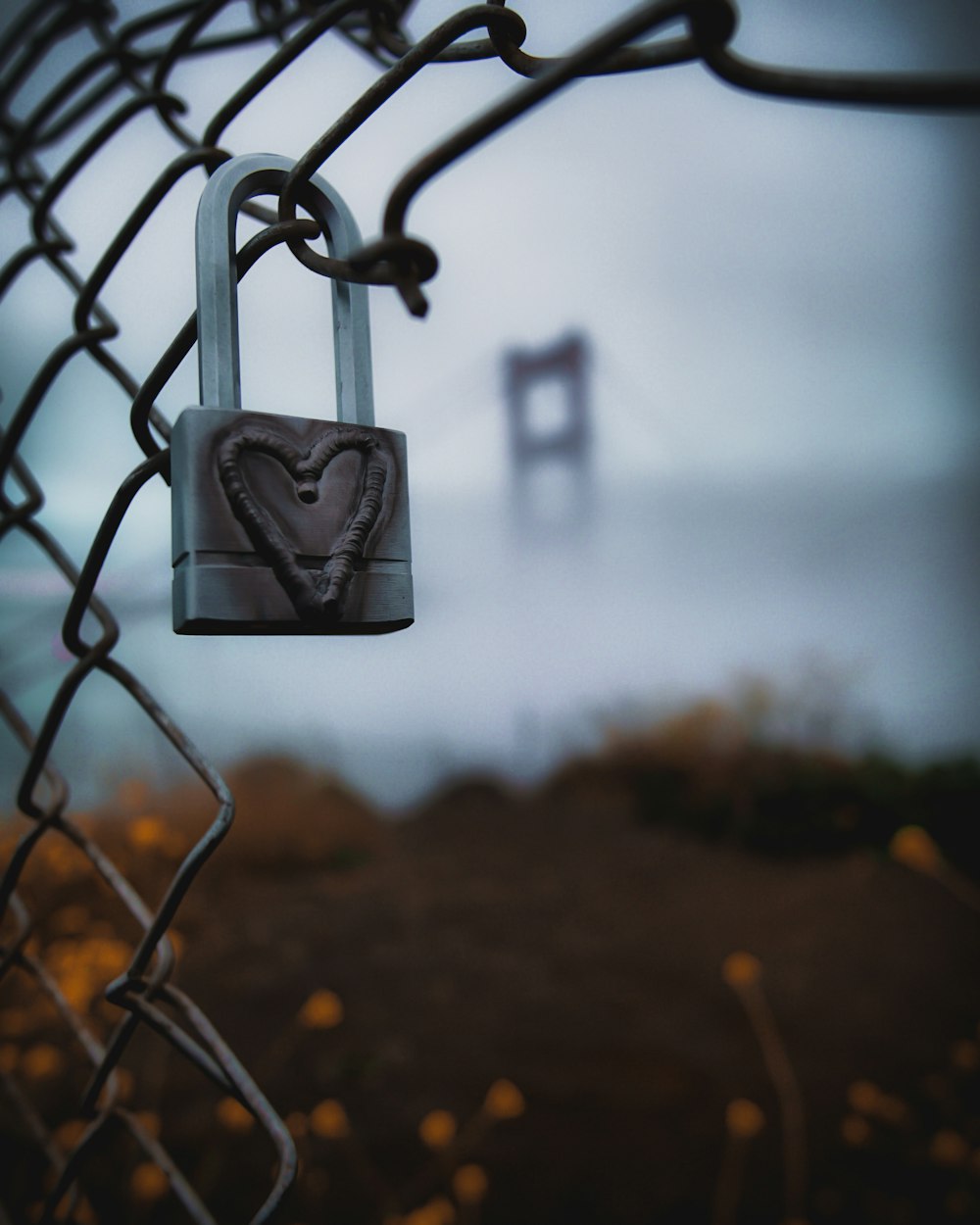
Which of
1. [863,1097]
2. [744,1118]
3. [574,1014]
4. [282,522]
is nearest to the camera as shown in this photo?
[282,522]

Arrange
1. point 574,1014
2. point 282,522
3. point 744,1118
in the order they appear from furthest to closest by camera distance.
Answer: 1. point 574,1014
2. point 744,1118
3. point 282,522

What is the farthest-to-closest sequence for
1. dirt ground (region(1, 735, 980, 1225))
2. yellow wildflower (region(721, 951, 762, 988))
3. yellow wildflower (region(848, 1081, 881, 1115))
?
yellow wildflower (region(721, 951, 762, 988)) → yellow wildflower (region(848, 1081, 881, 1115)) → dirt ground (region(1, 735, 980, 1225))

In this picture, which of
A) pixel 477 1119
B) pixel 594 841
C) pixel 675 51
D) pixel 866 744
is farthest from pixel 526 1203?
pixel 866 744

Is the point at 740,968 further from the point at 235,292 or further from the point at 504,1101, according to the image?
the point at 235,292

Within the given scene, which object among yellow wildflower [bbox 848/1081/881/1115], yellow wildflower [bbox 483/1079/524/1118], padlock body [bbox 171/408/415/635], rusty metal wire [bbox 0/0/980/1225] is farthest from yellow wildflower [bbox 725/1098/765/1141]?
padlock body [bbox 171/408/415/635]

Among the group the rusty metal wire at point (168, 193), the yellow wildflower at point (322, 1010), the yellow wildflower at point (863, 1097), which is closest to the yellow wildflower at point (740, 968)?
the yellow wildflower at point (863, 1097)

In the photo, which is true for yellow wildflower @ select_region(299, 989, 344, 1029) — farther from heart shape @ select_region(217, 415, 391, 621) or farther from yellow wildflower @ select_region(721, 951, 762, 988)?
heart shape @ select_region(217, 415, 391, 621)

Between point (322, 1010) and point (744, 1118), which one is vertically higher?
point (322, 1010)

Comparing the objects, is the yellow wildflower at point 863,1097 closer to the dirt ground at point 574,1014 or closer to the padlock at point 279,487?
the dirt ground at point 574,1014

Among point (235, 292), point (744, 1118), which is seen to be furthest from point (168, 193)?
point (744, 1118)
